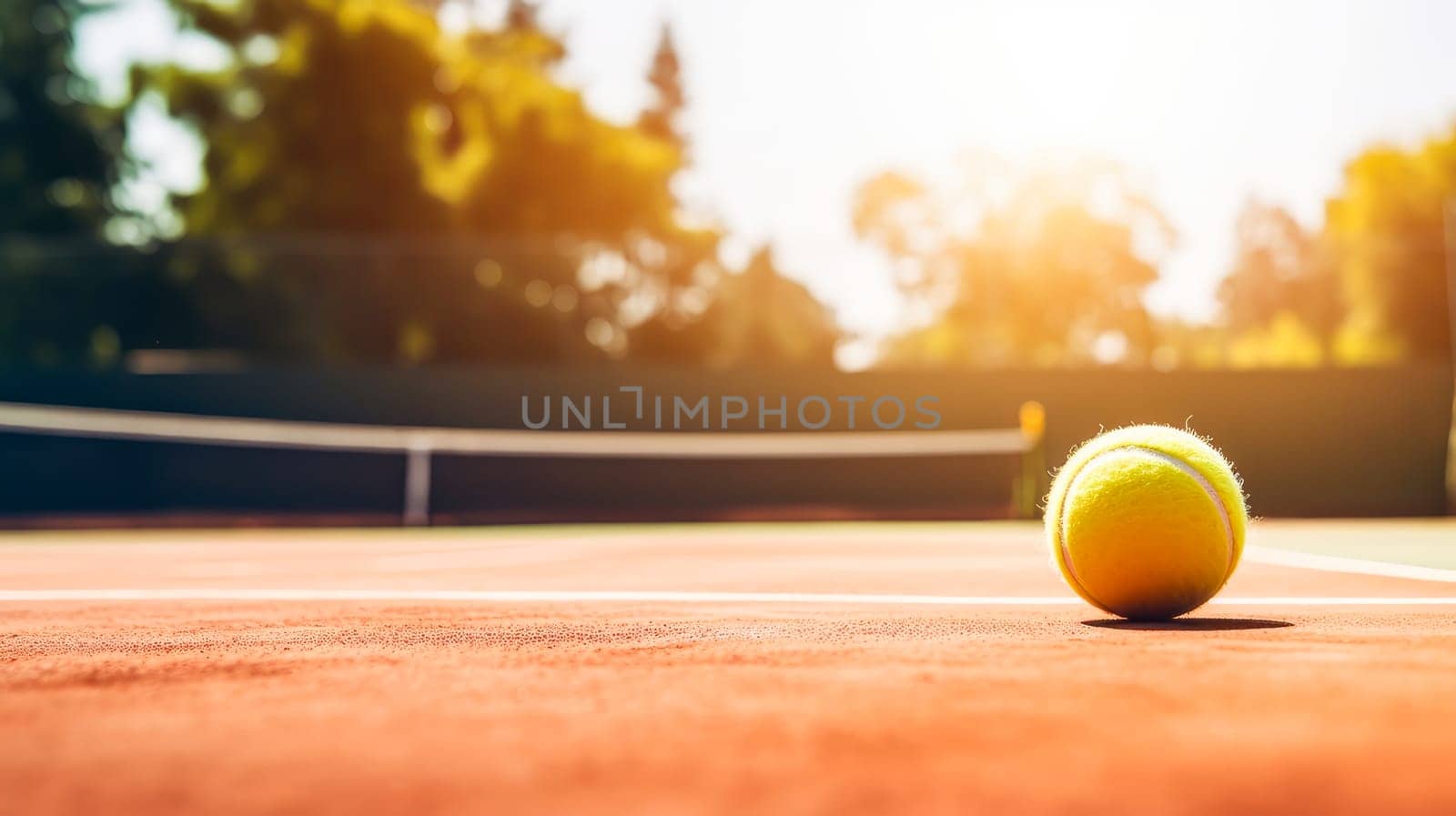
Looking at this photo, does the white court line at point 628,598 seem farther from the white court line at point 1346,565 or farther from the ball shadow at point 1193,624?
the white court line at point 1346,565

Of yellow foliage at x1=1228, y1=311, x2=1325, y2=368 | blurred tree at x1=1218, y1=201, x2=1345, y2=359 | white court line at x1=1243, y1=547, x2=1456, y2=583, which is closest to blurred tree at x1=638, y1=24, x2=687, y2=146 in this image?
blurred tree at x1=1218, y1=201, x2=1345, y2=359

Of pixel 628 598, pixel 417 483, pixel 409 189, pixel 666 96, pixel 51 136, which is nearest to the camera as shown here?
pixel 628 598

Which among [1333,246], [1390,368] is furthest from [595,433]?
[1333,246]

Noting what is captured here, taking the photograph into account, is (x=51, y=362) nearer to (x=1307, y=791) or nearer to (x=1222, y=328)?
(x=1222, y=328)

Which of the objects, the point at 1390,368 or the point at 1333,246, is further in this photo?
the point at 1333,246

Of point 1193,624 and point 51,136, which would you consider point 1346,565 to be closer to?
point 1193,624

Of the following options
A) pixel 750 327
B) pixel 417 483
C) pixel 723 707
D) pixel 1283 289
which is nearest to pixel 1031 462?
pixel 750 327
